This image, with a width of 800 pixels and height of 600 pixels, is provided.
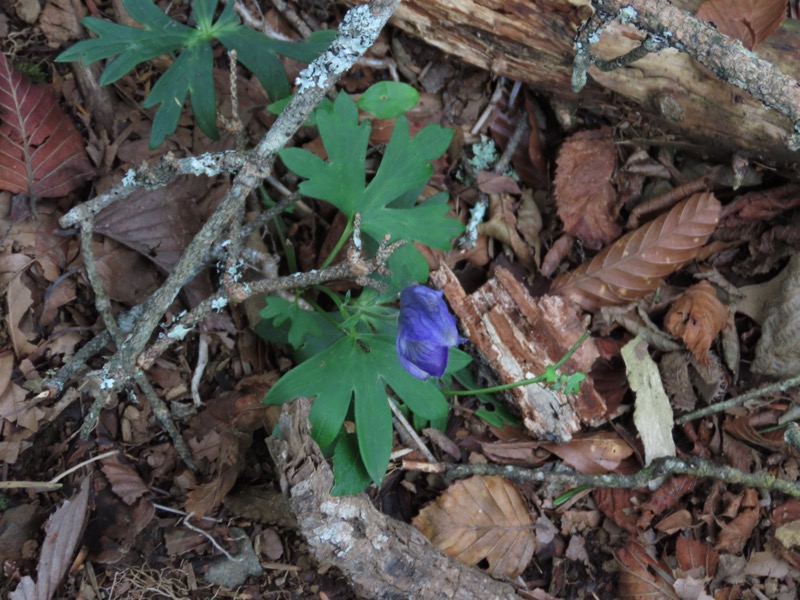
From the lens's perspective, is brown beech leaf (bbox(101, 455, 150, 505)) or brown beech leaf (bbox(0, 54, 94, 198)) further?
brown beech leaf (bbox(0, 54, 94, 198))

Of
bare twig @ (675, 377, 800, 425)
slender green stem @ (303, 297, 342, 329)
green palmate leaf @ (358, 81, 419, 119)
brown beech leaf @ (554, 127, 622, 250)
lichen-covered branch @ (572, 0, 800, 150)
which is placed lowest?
bare twig @ (675, 377, 800, 425)

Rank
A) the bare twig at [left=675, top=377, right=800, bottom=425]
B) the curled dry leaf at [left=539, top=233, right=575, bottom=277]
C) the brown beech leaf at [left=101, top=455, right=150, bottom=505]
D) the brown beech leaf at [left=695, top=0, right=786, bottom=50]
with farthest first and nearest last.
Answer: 1. the curled dry leaf at [left=539, top=233, right=575, bottom=277]
2. the bare twig at [left=675, top=377, right=800, bottom=425]
3. the brown beech leaf at [left=695, top=0, right=786, bottom=50]
4. the brown beech leaf at [left=101, top=455, right=150, bottom=505]

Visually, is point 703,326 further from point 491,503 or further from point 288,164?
point 288,164

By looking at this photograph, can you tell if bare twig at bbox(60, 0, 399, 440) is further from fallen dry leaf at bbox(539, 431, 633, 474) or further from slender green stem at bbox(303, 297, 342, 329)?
fallen dry leaf at bbox(539, 431, 633, 474)

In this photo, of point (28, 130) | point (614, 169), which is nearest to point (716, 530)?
point (614, 169)

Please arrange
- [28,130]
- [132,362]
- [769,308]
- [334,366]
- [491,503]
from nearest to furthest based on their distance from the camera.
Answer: [132,362] < [334,366] < [28,130] < [491,503] < [769,308]

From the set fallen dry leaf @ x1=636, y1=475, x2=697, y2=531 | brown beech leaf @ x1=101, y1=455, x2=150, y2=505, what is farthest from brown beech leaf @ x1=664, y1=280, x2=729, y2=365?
brown beech leaf @ x1=101, y1=455, x2=150, y2=505
